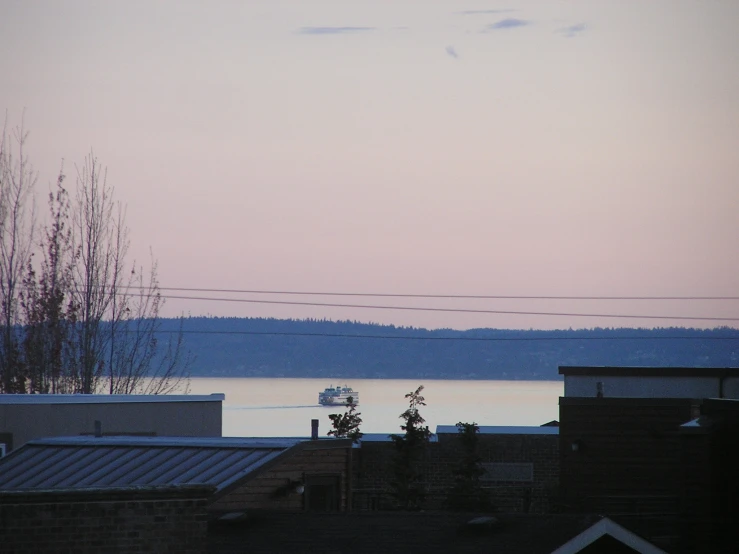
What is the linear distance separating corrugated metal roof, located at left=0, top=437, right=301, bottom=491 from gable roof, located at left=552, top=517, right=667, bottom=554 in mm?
5458

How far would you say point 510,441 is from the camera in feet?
116

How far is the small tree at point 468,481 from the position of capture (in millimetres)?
27844

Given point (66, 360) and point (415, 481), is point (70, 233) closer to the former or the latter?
point (66, 360)

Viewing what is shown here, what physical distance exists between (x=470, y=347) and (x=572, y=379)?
14853 cm

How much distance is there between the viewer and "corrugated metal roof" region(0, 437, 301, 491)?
1756 cm

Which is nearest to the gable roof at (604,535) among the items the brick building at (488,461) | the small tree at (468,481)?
the small tree at (468,481)

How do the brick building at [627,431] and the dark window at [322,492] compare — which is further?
the brick building at [627,431]

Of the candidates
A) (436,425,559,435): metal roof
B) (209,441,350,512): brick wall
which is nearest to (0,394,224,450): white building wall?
(209,441,350,512): brick wall

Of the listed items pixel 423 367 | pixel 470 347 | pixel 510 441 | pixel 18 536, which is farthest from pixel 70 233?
pixel 470 347

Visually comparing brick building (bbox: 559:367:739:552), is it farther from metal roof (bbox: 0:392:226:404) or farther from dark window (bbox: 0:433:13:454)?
dark window (bbox: 0:433:13:454)

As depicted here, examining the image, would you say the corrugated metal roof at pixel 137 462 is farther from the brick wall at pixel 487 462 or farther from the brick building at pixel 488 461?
the brick building at pixel 488 461

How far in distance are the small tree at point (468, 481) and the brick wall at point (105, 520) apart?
15.9 m

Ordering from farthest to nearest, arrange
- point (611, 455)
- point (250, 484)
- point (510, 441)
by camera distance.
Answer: point (510, 441)
point (611, 455)
point (250, 484)

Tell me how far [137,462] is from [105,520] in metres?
6.90
